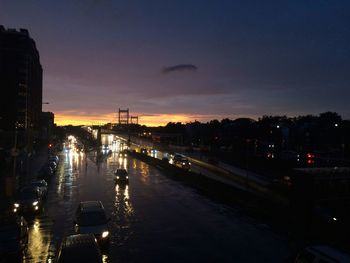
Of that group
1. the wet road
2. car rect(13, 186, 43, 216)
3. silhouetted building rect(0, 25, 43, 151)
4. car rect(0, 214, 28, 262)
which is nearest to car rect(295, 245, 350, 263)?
the wet road

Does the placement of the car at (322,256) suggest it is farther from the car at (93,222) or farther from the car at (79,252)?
the car at (93,222)

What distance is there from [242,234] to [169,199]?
10.8 metres

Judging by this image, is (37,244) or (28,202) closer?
(37,244)

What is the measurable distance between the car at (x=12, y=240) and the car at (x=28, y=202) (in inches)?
240

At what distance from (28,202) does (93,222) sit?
764 cm

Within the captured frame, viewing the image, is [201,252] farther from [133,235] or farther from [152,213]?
[152,213]

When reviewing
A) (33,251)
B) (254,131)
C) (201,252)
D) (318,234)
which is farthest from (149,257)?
(254,131)

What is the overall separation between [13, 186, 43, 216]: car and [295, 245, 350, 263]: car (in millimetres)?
15871

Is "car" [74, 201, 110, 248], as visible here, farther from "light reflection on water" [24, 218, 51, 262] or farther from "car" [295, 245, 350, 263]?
"car" [295, 245, 350, 263]

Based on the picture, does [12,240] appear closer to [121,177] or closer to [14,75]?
[121,177]

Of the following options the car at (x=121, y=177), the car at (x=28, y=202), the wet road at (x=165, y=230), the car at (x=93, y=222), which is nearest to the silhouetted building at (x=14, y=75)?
the car at (x=121, y=177)

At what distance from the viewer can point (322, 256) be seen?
967cm

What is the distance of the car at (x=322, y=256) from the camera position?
9416mm

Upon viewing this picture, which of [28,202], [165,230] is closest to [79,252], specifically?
[165,230]
